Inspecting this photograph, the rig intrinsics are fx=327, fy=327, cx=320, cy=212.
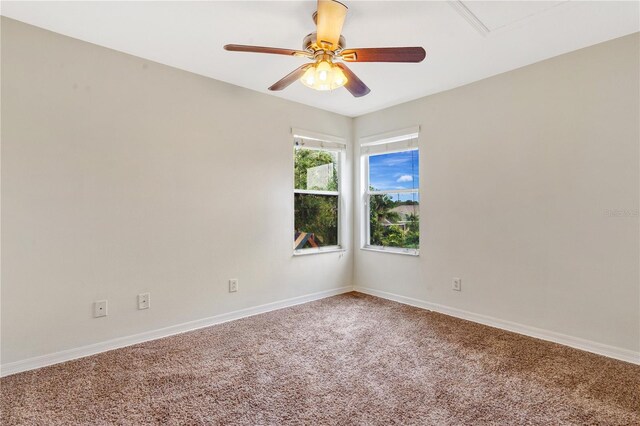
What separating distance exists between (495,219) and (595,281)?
0.87 meters

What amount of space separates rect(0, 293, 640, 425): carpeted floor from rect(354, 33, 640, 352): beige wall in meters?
0.38

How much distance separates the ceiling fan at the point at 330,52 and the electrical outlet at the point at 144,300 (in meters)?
2.07

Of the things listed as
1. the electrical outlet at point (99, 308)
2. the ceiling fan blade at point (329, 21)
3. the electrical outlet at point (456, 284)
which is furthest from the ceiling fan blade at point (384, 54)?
the electrical outlet at point (99, 308)

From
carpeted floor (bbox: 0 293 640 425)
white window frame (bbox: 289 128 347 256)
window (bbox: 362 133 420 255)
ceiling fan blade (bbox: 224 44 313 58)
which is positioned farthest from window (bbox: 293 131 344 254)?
ceiling fan blade (bbox: 224 44 313 58)

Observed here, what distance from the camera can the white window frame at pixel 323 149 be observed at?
12.5 ft

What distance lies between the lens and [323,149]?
162 inches

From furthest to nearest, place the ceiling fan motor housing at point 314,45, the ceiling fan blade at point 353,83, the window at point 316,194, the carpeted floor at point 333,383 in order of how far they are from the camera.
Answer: the window at point 316,194, the ceiling fan blade at point 353,83, the ceiling fan motor housing at point 314,45, the carpeted floor at point 333,383

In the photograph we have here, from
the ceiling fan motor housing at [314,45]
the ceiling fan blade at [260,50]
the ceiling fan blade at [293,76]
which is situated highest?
the ceiling fan motor housing at [314,45]

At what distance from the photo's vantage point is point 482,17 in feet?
7.06

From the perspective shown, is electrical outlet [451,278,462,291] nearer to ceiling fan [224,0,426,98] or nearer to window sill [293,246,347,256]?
window sill [293,246,347,256]

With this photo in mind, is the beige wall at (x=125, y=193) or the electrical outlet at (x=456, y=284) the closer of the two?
the beige wall at (x=125, y=193)

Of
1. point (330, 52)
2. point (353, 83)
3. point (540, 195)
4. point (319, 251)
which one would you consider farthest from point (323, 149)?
point (540, 195)

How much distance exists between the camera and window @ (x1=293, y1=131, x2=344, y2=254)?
3.91m

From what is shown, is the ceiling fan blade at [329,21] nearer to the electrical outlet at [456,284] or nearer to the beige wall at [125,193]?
the beige wall at [125,193]
